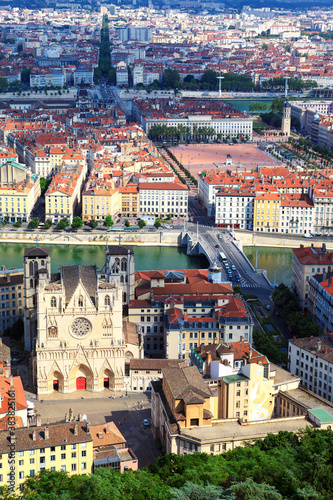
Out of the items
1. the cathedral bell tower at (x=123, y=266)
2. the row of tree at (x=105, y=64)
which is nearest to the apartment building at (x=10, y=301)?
the cathedral bell tower at (x=123, y=266)

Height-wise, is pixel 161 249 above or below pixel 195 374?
below

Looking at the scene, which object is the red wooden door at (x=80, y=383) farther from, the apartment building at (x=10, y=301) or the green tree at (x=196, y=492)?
the green tree at (x=196, y=492)

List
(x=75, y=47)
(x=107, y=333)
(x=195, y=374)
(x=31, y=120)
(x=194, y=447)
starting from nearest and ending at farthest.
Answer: (x=194, y=447) → (x=195, y=374) → (x=107, y=333) → (x=31, y=120) → (x=75, y=47)

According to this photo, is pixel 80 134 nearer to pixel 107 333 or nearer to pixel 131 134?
pixel 131 134

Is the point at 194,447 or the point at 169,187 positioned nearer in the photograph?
the point at 194,447

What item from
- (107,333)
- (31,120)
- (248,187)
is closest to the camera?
(107,333)

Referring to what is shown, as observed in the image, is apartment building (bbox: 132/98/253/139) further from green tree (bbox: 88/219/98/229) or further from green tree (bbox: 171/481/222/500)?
green tree (bbox: 171/481/222/500)

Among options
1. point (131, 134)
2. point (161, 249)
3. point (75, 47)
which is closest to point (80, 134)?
point (131, 134)

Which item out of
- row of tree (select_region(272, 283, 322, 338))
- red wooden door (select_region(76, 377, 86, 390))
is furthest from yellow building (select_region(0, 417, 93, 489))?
Answer: row of tree (select_region(272, 283, 322, 338))
